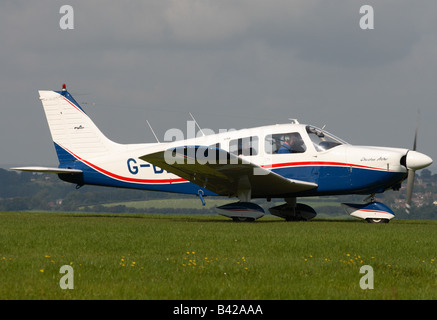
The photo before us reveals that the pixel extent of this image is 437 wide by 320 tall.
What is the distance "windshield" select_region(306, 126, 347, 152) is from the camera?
57.2 feet

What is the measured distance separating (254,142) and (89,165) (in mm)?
6071

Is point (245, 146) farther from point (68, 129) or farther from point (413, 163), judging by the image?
point (68, 129)

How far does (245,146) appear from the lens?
17688 mm

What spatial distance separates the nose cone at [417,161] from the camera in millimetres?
16484

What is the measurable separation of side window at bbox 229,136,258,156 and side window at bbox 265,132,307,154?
349 mm

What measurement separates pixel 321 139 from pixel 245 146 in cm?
219

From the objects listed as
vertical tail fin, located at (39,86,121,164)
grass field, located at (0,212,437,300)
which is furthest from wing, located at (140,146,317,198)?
vertical tail fin, located at (39,86,121,164)

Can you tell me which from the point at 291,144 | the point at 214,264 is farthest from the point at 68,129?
the point at 214,264

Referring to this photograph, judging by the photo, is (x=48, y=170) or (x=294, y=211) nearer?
(x=294, y=211)

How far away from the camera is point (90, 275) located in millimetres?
7500

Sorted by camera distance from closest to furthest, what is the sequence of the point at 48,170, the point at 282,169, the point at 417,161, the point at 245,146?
the point at 417,161
the point at 282,169
the point at 245,146
the point at 48,170

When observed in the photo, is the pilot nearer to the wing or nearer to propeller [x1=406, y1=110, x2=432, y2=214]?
the wing

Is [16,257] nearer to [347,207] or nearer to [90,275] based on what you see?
[90,275]
